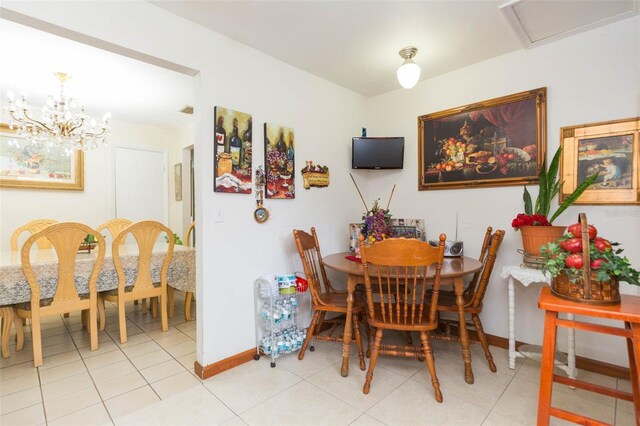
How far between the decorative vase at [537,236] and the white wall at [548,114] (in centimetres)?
40

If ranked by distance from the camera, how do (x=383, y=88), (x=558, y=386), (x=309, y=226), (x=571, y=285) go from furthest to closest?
(x=383, y=88) < (x=309, y=226) < (x=558, y=386) < (x=571, y=285)

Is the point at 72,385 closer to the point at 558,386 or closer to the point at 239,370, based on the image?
the point at 239,370

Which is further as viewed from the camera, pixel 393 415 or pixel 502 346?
pixel 502 346

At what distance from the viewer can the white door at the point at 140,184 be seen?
14.9 feet

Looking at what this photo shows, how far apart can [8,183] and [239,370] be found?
371 cm

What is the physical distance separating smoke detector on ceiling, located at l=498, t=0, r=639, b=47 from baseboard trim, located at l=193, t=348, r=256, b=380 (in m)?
3.03

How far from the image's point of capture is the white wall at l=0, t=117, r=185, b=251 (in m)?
3.70

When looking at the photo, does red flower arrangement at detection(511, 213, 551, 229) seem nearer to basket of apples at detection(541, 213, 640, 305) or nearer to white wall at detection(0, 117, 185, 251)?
basket of apples at detection(541, 213, 640, 305)

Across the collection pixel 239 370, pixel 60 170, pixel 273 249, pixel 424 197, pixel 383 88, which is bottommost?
pixel 239 370

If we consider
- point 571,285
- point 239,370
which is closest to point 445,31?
point 571,285

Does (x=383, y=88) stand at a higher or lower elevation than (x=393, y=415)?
higher

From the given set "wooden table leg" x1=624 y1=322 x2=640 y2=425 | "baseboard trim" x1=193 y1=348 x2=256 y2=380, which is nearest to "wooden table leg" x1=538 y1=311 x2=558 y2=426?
"wooden table leg" x1=624 y1=322 x2=640 y2=425

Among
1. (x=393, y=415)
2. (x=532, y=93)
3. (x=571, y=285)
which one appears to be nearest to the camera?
(x=571, y=285)

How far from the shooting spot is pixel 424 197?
10.4 feet
